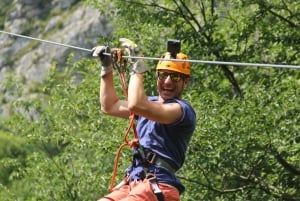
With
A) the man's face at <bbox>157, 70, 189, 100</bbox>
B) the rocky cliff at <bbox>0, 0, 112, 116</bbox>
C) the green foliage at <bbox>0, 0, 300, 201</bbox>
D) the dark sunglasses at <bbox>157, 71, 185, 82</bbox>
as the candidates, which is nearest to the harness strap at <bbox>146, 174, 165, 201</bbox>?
the man's face at <bbox>157, 70, 189, 100</bbox>

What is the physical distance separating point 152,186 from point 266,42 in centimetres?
737

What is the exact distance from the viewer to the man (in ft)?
14.5

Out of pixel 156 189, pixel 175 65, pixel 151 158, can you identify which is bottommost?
pixel 156 189

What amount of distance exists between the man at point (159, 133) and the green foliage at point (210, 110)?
4339 mm

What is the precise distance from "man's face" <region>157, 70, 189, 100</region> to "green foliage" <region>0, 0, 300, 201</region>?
434 centimetres

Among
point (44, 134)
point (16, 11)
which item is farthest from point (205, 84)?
point (16, 11)

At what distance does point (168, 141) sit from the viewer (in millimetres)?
4555

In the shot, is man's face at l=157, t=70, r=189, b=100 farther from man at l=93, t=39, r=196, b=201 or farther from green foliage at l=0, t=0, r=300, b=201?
green foliage at l=0, t=0, r=300, b=201

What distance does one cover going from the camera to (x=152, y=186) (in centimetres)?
446

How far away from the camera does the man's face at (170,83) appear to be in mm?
4652

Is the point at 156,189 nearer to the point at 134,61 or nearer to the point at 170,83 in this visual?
the point at 170,83

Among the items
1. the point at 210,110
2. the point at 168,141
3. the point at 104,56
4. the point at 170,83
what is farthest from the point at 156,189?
the point at 210,110

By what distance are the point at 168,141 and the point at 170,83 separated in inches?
15.3

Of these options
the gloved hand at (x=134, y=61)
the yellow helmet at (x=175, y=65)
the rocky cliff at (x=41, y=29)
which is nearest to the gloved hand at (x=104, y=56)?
the gloved hand at (x=134, y=61)
